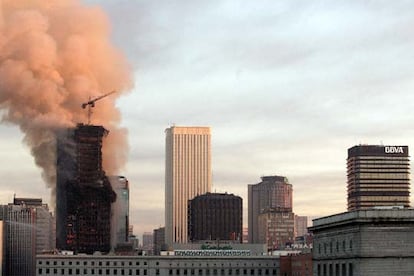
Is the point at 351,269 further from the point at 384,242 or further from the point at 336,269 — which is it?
the point at 336,269

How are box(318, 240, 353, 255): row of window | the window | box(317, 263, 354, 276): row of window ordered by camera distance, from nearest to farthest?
the window
box(317, 263, 354, 276): row of window
box(318, 240, 353, 255): row of window

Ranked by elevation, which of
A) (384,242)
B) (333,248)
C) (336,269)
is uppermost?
(384,242)

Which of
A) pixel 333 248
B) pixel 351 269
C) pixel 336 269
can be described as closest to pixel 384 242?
pixel 351 269

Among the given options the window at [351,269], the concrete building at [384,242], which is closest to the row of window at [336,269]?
the window at [351,269]

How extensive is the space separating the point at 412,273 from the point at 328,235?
15.8 m

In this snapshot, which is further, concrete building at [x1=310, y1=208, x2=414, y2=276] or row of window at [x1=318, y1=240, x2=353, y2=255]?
row of window at [x1=318, y1=240, x2=353, y2=255]

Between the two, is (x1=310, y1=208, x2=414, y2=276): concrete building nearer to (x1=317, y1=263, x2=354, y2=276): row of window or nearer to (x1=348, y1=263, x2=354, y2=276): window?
(x1=348, y1=263, x2=354, y2=276): window

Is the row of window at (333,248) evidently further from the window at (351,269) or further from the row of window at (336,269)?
the window at (351,269)

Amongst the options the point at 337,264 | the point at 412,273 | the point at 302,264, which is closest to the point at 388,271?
the point at 412,273

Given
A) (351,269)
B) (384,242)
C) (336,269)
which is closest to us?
(384,242)

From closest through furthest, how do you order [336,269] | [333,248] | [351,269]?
[351,269] → [336,269] → [333,248]

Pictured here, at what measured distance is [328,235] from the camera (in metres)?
116

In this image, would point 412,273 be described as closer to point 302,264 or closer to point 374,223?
point 374,223

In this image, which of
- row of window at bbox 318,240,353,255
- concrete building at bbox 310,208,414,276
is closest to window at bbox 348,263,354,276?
concrete building at bbox 310,208,414,276
